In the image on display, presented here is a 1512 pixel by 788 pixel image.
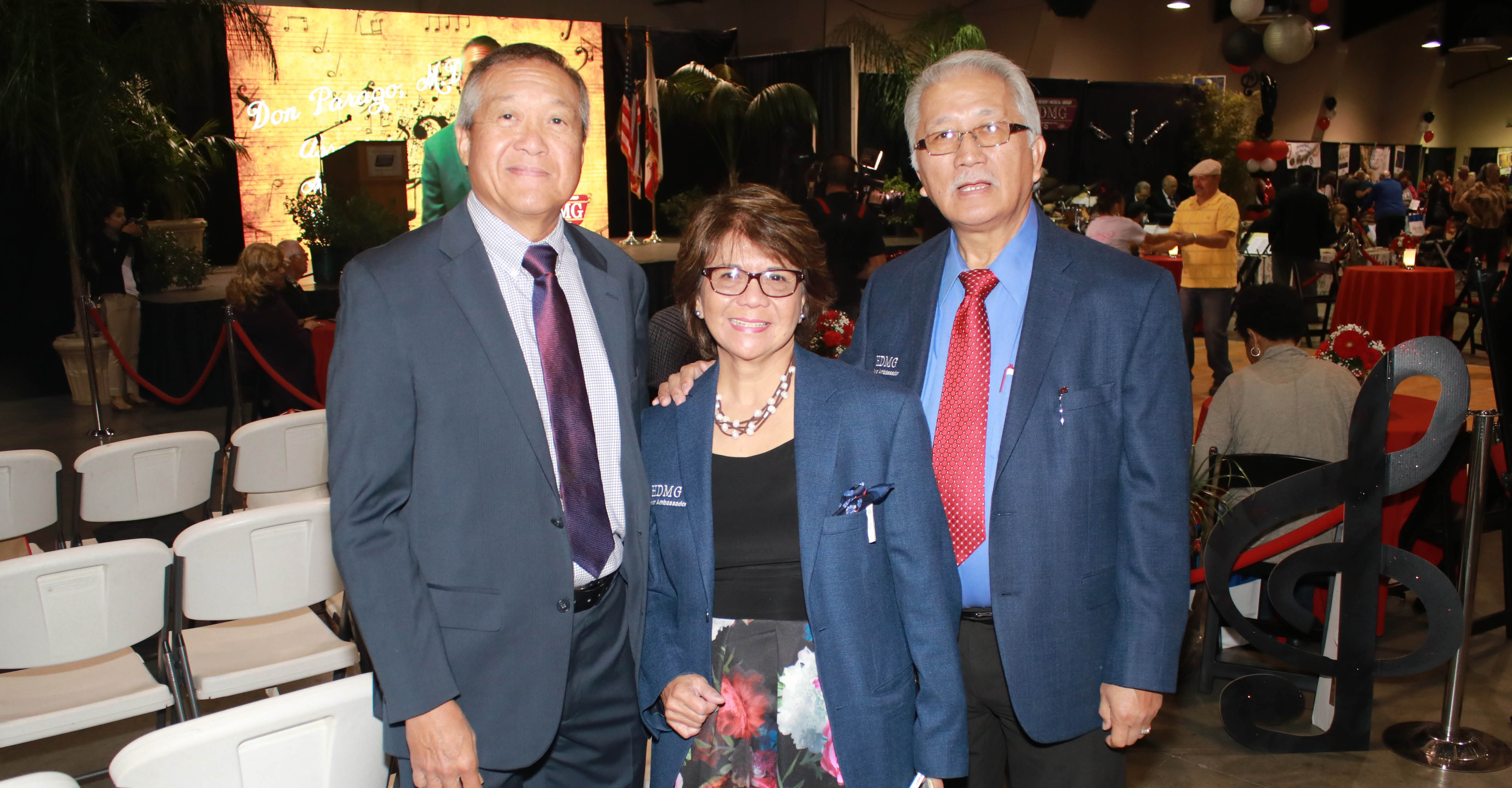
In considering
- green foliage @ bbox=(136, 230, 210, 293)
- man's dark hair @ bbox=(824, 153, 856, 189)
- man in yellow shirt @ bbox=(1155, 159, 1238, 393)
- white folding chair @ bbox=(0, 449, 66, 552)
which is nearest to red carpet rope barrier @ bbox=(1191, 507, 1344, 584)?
man's dark hair @ bbox=(824, 153, 856, 189)

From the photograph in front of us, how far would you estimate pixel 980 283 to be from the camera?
1806mm

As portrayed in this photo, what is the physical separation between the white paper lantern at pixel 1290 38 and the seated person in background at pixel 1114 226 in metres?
7.47

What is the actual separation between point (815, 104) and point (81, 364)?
8521mm

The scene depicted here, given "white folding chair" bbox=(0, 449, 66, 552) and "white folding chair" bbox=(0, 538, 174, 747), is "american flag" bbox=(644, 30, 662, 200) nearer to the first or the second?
"white folding chair" bbox=(0, 449, 66, 552)

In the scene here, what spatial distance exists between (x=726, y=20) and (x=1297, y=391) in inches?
493

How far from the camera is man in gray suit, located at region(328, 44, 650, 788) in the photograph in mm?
1514

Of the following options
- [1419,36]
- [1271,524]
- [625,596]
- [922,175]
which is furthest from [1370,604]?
[1419,36]

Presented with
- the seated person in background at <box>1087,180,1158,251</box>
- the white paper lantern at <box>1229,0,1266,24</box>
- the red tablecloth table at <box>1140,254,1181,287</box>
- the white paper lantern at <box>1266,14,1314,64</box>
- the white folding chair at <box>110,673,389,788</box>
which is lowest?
the white folding chair at <box>110,673,389,788</box>

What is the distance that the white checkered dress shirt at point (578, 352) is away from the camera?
168 cm

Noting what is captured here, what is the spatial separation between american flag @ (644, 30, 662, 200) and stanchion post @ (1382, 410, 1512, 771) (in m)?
9.79

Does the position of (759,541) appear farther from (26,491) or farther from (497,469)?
(26,491)

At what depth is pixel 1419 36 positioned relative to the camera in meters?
20.6

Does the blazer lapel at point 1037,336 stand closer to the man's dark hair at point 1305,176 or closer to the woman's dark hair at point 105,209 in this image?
the man's dark hair at point 1305,176

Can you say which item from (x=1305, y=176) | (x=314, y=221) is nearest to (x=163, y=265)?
(x=314, y=221)
